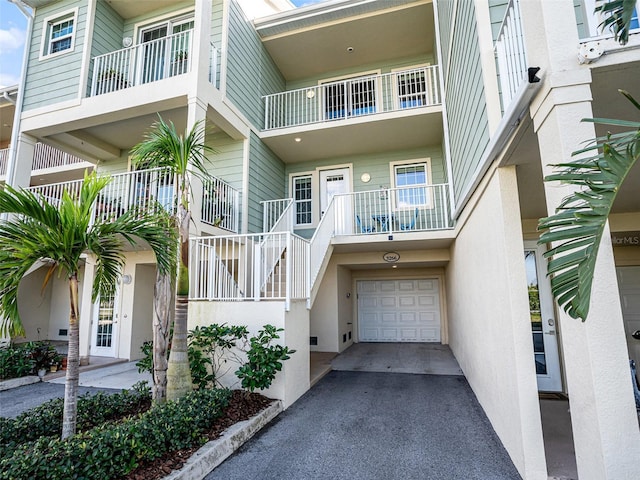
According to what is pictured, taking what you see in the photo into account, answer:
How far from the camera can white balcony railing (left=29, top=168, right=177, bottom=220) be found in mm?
6661

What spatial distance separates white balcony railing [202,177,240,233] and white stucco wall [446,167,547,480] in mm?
5038

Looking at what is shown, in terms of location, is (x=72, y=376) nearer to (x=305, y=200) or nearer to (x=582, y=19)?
(x=582, y=19)

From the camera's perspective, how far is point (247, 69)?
8.43 m

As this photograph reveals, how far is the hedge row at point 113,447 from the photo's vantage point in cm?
236

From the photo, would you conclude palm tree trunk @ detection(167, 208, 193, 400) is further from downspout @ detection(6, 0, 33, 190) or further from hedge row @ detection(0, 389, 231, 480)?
downspout @ detection(6, 0, 33, 190)

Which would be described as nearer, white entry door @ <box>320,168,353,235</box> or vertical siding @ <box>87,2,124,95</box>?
vertical siding @ <box>87,2,124,95</box>

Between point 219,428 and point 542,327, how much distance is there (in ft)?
17.3

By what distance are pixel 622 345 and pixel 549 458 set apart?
208 centimetres

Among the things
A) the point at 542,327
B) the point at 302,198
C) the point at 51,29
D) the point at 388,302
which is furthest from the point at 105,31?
the point at 542,327

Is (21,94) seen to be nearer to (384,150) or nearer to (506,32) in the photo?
(384,150)

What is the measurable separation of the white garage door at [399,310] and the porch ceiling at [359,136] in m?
4.31

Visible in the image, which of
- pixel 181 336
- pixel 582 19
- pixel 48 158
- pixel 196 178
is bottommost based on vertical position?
pixel 181 336

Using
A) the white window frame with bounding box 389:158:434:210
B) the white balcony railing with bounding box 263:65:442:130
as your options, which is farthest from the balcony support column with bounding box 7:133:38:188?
the white window frame with bounding box 389:158:434:210

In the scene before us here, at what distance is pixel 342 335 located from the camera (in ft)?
30.8
